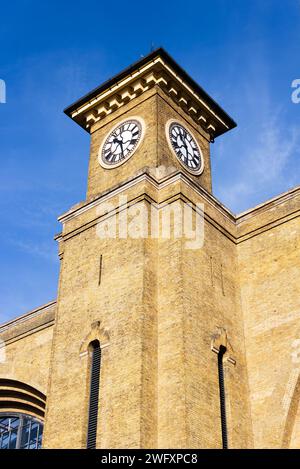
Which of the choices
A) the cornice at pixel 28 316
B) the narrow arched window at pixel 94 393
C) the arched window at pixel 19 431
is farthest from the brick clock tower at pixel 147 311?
the arched window at pixel 19 431

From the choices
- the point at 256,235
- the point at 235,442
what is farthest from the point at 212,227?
the point at 235,442

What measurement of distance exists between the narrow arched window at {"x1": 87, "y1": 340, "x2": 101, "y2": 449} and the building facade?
0.04m

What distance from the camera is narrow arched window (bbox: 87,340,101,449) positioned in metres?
18.6

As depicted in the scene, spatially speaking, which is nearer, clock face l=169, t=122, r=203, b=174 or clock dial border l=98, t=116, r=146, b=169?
clock dial border l=98, t=116, r=146, b=169

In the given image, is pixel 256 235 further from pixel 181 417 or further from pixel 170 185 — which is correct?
pixel 181 417

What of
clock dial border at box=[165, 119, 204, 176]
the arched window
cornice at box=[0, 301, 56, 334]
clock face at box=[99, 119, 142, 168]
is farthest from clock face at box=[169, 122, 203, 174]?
the arched window

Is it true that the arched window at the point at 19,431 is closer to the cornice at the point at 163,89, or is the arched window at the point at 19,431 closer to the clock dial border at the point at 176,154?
the clock dial border at the point at 176,154

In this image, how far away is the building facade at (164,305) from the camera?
18109 mm

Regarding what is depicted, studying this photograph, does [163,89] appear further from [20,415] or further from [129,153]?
[20,415]

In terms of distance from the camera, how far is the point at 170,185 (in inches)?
849

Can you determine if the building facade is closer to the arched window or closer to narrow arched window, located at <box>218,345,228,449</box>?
narrow arched window, located at <box>218,345,228,449</box>

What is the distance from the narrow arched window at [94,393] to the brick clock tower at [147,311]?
1.2 inches

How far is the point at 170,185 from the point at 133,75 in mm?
5830
